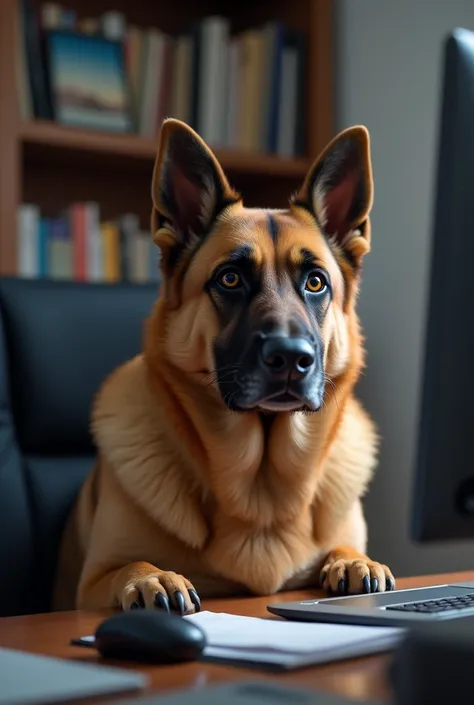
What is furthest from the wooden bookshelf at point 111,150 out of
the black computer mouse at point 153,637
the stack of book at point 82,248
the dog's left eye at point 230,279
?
the black computer mouse at point 153,637

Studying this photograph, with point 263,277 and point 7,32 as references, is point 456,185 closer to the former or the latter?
point 263,277

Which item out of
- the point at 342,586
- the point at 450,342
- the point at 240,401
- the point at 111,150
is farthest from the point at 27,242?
the point at 450,342

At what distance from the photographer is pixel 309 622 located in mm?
881

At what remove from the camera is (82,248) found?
2.34 metres

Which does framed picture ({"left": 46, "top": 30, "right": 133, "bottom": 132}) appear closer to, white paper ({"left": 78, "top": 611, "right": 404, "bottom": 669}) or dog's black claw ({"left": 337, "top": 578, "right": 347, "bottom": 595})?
dog's black claw ({"left": 337, "top": 578, "right": 347, "bottom": 595})

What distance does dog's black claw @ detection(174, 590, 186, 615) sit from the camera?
103cm

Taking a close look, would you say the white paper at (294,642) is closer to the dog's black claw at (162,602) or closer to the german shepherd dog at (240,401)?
the dog's black claw at (162,602)

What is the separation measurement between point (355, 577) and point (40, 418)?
2.27 feet

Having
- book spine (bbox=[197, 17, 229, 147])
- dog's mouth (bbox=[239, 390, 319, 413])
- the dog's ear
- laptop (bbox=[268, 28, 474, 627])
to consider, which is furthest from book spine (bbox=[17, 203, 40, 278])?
laptop (bbox=[268, 28, 474, 627])

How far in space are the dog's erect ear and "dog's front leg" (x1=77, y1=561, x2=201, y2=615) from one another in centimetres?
50

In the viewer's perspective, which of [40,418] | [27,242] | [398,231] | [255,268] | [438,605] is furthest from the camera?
[398,231]

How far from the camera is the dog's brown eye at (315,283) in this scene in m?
1.37

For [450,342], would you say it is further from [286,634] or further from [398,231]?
[398,231]

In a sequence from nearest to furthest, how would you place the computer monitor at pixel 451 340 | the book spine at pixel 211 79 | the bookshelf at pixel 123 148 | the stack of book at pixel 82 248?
the computer monitor at pixel 451 340 → the bookshelf at pixel 123 148 → the stack of book at pixel 82 248 → the book spine at pixel 211 79
